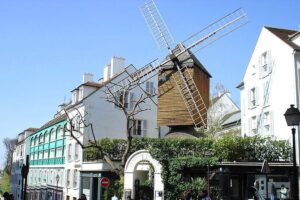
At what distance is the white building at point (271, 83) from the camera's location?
28.8 m

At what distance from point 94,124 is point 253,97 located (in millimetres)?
14110

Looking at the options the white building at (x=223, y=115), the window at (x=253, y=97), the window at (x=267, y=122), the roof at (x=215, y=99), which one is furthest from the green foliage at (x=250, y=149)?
the roof at (x=215, y=99)

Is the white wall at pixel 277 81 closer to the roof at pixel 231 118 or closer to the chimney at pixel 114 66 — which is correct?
the roof at pixel 231 118

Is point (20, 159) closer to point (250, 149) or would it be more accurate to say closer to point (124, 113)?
point (124, 113)

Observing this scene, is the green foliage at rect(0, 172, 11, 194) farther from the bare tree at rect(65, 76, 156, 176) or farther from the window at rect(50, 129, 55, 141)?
the bare tree at rect(65, 76, 156, 176)

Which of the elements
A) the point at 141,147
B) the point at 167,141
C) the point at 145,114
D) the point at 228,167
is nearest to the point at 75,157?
the point at 145,114

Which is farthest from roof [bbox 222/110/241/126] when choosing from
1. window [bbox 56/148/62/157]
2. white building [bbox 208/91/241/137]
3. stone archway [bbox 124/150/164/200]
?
stone archway [bbox 124/150/164/200]

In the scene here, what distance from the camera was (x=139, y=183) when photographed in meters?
30.9

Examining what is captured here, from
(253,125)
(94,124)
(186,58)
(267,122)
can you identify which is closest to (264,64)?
(267,122)

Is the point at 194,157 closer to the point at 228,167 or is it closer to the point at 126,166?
the point at 228,167

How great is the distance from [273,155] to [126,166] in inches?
392

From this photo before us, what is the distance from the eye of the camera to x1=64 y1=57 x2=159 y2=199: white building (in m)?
38.1

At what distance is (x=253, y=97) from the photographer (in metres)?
34.1

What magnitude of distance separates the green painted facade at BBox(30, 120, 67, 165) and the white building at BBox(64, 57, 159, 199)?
8.77 feet
